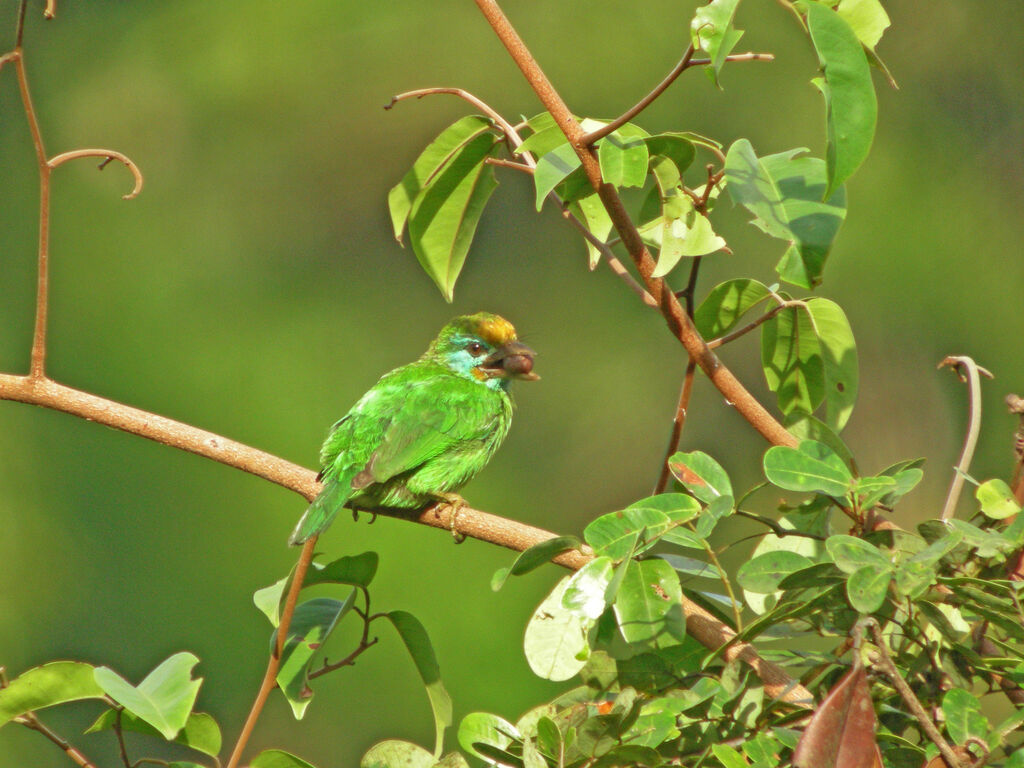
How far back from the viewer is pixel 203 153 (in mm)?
7473

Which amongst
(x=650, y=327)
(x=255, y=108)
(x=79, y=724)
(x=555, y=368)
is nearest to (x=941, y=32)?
(x=650, y=327)

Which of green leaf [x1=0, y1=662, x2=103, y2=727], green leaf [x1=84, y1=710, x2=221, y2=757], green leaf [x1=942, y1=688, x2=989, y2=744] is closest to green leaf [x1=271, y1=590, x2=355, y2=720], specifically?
green leaf [x1=84, y1=710, x2=221, y2=757]

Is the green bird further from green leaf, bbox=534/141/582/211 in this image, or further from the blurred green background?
the blurred green background

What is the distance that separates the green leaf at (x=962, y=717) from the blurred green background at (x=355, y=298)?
167 inches

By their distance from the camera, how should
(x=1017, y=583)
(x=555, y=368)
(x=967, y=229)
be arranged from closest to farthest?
(x=1017, y=583) → (x=555, y=368) → (x=967, y=229)

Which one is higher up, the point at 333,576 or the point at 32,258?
the point at 333,576

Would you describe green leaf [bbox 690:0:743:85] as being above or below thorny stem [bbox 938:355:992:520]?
above

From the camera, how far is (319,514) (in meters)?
2.14

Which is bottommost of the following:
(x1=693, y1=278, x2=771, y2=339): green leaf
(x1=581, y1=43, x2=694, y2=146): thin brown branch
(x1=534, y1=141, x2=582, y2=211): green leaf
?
(x1=693, y1=278, x2=771, y2=339): green leaf

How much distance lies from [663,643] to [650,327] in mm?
5516

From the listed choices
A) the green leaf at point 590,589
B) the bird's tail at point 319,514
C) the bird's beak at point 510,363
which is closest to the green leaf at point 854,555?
the green leaf at point 590,589

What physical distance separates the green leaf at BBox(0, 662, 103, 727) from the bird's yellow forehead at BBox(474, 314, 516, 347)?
1690mm

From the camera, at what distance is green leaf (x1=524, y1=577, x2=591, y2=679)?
1431 millimetres

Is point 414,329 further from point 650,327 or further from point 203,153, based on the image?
point 203,153
